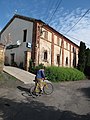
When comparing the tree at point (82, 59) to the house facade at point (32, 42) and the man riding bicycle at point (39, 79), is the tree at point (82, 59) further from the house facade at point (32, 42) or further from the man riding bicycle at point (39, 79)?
the man riding bicycle at point (39, 79)

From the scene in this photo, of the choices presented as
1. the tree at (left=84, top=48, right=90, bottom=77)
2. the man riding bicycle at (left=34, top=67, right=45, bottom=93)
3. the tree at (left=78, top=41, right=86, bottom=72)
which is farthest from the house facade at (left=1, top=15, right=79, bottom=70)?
the man riding bicycle at (left=34, top=67, right=45, bottom=93)

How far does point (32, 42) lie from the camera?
24.4 m

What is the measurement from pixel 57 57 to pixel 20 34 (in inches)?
280

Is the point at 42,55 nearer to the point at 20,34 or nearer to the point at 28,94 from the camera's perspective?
the point at 20,34

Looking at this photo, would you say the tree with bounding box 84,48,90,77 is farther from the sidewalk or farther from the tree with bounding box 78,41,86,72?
the sidewalk

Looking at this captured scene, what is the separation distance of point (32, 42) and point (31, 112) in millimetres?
16750

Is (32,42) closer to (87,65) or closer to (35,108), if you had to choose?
(87,65)

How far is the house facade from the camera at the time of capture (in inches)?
952

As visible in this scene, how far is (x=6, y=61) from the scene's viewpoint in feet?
95.5

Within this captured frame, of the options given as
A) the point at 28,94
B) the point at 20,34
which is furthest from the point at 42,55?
the point at 28,94

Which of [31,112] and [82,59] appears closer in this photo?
[31,112]

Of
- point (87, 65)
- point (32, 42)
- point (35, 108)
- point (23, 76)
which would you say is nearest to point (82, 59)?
point (87, 65)

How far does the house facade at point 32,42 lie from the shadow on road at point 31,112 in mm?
→ 13902

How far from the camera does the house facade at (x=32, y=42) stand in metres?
24.2
